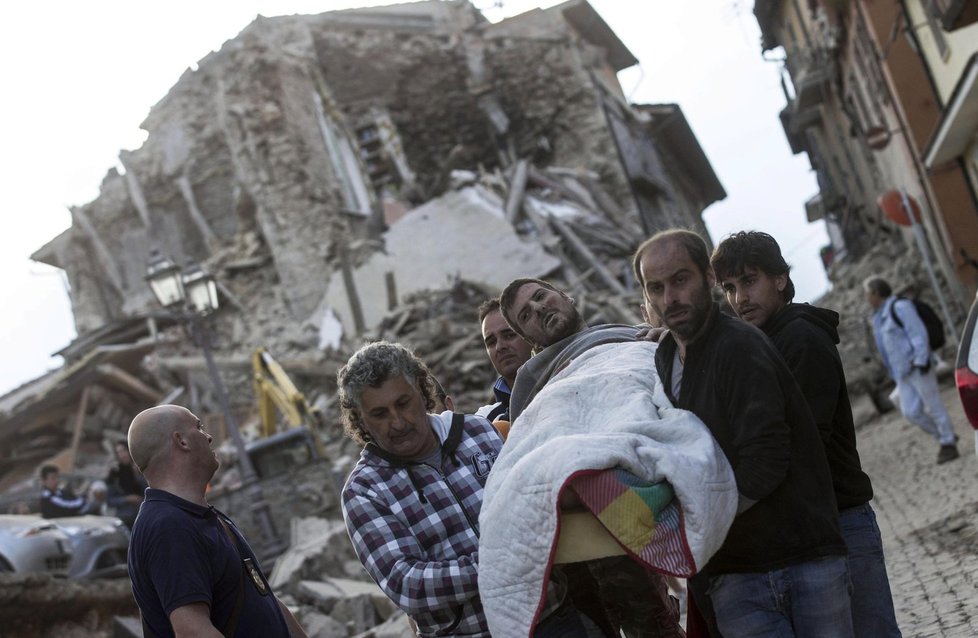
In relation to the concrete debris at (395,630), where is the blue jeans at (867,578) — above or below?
above

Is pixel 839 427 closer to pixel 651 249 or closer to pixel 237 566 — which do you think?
pixel 651 249

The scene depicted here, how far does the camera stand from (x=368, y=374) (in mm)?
3334

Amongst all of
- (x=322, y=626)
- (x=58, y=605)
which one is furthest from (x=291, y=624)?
(x=58, y=605)

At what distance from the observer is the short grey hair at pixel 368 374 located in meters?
3.33

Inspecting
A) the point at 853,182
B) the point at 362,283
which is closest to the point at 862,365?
the point at 362,283

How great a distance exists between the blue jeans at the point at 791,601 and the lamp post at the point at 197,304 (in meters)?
9.71

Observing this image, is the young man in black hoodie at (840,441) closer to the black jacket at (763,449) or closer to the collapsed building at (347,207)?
the black jacket at (763,449)

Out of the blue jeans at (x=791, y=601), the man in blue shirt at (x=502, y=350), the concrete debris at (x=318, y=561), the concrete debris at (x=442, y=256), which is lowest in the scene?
the concrete debris at (x=318, y=561)

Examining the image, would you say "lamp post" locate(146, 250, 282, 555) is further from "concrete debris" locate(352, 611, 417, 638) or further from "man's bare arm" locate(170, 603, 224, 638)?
"man's bare arm" locate(170, 603, 224, 638)

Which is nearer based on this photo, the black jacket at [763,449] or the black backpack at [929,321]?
the black jacket at [763,449]

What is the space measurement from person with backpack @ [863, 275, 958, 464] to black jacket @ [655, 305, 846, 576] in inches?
269

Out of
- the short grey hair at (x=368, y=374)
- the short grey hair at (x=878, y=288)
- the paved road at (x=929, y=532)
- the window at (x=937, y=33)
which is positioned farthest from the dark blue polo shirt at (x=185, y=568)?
the window at (x=937, y=33)

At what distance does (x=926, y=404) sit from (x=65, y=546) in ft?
27.2

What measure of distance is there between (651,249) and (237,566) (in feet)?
5.11
